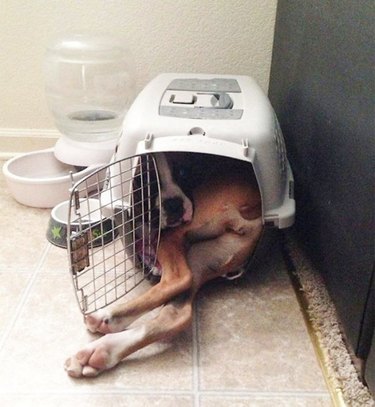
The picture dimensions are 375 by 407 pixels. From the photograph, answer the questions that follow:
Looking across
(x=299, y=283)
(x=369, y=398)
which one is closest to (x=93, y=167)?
(x=299, y=283)

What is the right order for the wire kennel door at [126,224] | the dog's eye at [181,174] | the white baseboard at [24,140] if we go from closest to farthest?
the wire kennel door at [126,224] < the dog's eye at [181,174] < the white baseboard at [24,140]

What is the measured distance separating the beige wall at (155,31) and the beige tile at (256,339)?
0.79m

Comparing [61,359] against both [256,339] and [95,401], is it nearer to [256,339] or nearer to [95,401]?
[95,401]

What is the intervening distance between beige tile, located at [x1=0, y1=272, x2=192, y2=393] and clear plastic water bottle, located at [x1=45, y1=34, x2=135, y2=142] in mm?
680

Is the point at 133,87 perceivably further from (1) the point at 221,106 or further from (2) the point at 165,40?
(1) the point at 221,106

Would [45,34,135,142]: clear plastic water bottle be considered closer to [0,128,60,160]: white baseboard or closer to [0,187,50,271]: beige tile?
[0,128,60,160]: white baseboard

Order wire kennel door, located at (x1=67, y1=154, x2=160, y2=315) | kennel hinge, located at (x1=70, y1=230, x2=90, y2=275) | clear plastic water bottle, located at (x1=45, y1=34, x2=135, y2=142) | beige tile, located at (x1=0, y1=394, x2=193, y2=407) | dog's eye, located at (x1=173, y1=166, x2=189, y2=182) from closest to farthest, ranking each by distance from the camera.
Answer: beige tile, located at (x1=0, y1=394, x2=193, y2=407), kennel hinge, located at (x1=70, y1=230, x2=90, y2=275), wire kennel door, located at (x1=67, y1=154, x2=160, y2=315), dog's eye, located at (x1=173, y1=166, x2=189, y2=182), clear plastic water bottle, located at (x1=45, y1=34, x2=135, y2=142)

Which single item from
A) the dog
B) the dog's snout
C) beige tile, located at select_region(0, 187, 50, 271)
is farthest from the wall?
the dog's snout

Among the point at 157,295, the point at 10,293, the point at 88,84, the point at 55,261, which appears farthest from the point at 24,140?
the point at 157,295

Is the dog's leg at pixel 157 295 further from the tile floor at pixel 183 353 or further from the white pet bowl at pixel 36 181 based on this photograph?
the white pet bowl at pixel 36 181

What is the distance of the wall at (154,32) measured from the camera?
63.0 inches

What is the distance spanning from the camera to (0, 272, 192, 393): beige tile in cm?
88

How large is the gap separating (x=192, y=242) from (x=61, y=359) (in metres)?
0.38

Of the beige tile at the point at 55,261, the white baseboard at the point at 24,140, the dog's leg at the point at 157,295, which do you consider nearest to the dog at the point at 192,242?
the dog's leg at the point at 157,295
